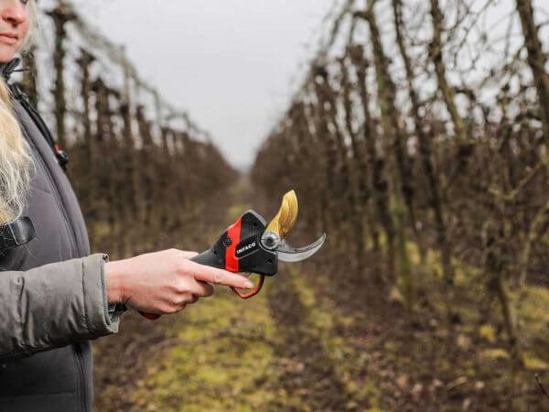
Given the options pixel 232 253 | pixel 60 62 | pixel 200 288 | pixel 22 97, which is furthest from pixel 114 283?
pixel 60 62

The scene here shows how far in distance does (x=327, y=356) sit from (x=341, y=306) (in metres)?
1.96

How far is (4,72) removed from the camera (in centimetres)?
146

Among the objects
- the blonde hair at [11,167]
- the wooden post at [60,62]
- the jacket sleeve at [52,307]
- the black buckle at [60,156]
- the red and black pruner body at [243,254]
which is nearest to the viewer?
the jacket sleeve at [52,307]

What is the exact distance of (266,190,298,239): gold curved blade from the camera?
1.30 m

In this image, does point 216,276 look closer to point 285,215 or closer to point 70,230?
point 285,215

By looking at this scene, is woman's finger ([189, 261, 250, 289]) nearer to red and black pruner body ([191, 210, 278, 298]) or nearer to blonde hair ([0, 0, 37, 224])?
red and black pruner body ([191, 210, 278, 298])

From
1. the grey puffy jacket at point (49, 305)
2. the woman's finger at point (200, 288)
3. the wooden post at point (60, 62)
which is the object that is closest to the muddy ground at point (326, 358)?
the wooden post at point (60, 62)

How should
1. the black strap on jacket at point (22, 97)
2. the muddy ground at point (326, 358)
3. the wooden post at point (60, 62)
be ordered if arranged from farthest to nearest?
the wooden post at point (60, 62)
the muddy ground at point (326, 358)
the black strap on jacket at point (22, 97)

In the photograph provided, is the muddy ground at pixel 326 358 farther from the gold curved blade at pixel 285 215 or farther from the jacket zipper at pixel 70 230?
the gold curved blade at pixel 285 215

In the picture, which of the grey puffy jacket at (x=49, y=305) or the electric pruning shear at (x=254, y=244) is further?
the electric pruning shear at (x=254, y=244)

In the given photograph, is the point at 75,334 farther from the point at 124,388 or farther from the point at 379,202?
the point at 379,202

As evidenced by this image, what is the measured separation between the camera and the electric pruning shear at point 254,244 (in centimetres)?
129

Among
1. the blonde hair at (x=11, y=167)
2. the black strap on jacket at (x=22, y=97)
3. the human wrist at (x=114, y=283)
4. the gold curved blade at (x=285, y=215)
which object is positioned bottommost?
the human wrist at (x=114, y=283)

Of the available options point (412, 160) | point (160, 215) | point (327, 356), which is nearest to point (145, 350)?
point (327, 356)
